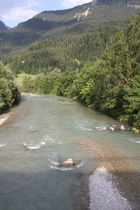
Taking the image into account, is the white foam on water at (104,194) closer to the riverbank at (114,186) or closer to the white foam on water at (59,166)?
the riverbank at (114,186)

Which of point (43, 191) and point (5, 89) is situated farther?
point (5, 89)

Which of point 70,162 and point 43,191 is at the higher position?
point 70,162

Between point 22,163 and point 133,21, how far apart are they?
122ft

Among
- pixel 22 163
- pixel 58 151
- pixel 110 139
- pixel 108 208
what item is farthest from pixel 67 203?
pixel 110 139

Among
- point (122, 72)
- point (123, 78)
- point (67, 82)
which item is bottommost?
point (67, 82)

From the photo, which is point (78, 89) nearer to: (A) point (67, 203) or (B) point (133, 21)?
(B) point (133, 21)

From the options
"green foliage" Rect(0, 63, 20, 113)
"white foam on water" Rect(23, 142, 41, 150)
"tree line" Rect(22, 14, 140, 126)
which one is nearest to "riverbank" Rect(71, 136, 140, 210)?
"white foam on water" Rect(23, 142, 41, 150)

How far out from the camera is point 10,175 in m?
19.7

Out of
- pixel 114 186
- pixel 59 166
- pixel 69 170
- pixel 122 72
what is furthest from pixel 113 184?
pixel 122 72

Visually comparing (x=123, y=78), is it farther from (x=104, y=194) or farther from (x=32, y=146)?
(x=104, y=194)

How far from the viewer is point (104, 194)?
16.5m

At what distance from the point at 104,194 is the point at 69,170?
520 cm

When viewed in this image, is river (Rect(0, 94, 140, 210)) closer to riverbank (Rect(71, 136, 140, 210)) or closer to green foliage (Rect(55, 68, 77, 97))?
riverbank (Rect(71, 136, 140, 210))

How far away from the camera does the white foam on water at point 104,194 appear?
15.0 metres
